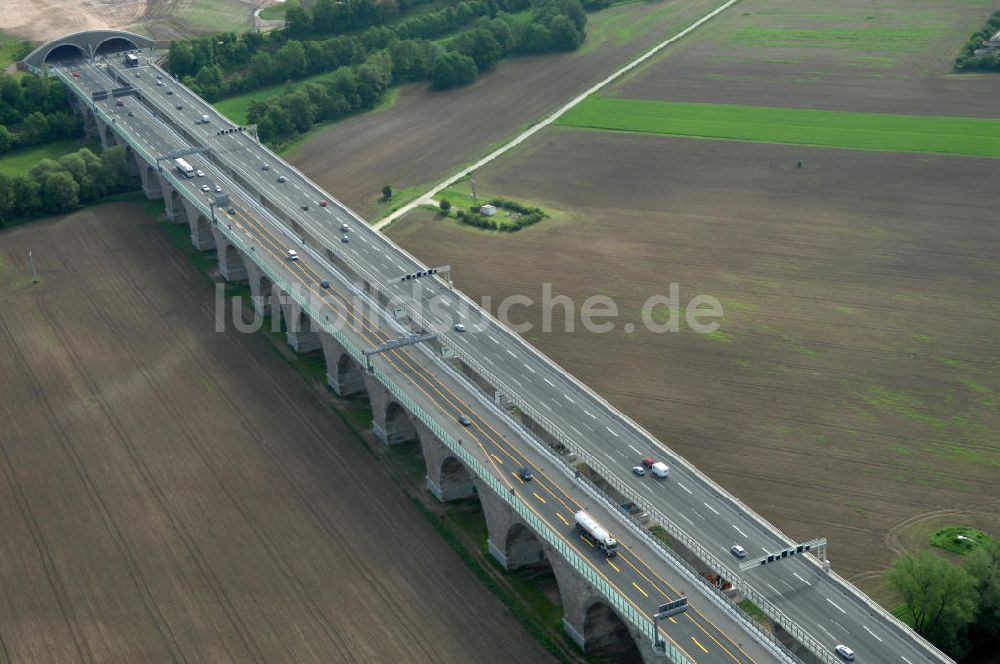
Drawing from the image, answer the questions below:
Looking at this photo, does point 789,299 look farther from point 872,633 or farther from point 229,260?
point 229,260

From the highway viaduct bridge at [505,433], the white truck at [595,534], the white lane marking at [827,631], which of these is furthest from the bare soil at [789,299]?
the white truck at [595,534]

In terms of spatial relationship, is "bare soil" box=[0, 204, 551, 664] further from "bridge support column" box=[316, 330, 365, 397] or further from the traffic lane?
the traffic lane

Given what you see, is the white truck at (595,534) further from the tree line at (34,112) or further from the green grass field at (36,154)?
the tree line at (34,112)

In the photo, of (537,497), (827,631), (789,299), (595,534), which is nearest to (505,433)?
(537,497)

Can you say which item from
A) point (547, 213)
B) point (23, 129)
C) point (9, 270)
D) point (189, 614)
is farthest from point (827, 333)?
point (23, 129)

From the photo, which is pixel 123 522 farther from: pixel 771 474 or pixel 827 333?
pixel 827 333
